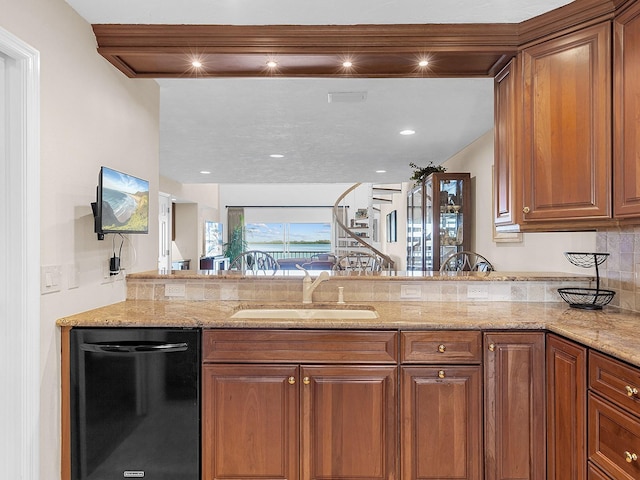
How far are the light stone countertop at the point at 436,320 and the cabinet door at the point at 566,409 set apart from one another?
87 mm

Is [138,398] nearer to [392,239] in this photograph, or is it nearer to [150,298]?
[150,298]

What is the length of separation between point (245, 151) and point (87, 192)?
303cm

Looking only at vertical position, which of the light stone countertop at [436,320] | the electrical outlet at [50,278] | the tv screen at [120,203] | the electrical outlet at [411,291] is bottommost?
the light stone countertop at [436,320]

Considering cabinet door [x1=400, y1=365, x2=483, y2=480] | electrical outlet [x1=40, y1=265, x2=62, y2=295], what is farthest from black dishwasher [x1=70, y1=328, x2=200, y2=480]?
cabinet door [x1=400, y1=365, x2=483, y2=480]

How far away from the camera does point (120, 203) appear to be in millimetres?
2053

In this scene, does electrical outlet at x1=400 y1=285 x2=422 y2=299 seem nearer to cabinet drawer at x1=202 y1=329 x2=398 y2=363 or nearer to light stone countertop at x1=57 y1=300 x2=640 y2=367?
light stone countertop at x1=57 y1=300 x2=640 y2=367

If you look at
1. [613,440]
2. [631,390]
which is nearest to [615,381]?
[631,390]

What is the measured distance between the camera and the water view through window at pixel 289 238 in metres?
12.1

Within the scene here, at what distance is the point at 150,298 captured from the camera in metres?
2.45

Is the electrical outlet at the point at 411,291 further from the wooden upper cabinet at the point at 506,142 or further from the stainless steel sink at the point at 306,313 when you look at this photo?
the wooden upper cabinet at the point at 506,142

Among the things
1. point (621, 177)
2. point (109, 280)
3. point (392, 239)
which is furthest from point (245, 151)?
point (392, 239)

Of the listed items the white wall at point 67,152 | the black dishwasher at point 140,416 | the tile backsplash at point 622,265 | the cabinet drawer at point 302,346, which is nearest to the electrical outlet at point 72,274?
the white wall at point 67,152

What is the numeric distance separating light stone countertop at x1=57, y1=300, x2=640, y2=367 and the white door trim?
A: 0.68 ft

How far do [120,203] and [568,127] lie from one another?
7.46ft
